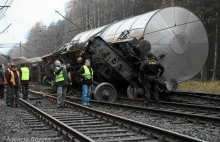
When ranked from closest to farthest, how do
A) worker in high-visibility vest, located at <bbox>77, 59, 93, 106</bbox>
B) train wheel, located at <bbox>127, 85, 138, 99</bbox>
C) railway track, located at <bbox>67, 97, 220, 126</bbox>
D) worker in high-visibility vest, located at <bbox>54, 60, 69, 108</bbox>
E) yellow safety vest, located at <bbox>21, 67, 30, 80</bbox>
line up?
1. railway track, located at <bbox>67, 97, 220, 126</bbox>
2. worker in high-visibility vest, located at <bbox>77, 59, 93, 106</bbox>
3. worker in high-visibility vest, located at <bbox>54, 60, 69, 108</bbox>
4. train wheel, located at <bbox>127, 85, 138, 99</bbox>
5. yellow safety vest, located at <bbox>21, 67, 30, 80</bbox>

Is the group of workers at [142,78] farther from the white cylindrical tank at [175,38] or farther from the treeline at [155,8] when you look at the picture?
the treeline at [155,8]

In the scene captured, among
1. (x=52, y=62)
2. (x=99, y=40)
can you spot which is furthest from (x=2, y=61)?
(x=99, y=40)

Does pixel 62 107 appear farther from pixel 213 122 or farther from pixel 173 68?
pixel 213 122

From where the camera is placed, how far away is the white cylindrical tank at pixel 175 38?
1101 cm

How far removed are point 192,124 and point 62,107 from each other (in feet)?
16.4

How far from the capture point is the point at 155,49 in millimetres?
11047

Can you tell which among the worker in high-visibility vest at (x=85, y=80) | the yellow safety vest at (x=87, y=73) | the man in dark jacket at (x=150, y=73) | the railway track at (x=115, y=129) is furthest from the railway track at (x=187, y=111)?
the railway track at (x=115, y=129)

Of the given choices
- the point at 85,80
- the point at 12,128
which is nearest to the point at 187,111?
the point at 85,80

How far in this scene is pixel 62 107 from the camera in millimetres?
10328

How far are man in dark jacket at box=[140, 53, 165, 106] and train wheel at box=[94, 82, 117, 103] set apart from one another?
1813mm

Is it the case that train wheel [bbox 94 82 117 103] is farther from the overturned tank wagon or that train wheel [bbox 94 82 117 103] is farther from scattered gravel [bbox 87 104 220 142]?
scattered gravel [bbox 87 104 220 142]

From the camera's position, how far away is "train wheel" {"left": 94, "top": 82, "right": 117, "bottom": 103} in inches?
445

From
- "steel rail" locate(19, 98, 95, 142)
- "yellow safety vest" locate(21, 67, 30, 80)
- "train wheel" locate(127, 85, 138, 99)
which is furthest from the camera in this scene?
"yellow safety vest" locate(21, 67, 30, 80)

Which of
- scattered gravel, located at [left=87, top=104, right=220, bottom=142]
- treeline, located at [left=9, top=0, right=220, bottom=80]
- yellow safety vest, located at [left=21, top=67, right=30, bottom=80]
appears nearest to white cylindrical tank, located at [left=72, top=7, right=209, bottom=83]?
scattered gravel, located at [left=87, top=104, right=220, bottom=142]
